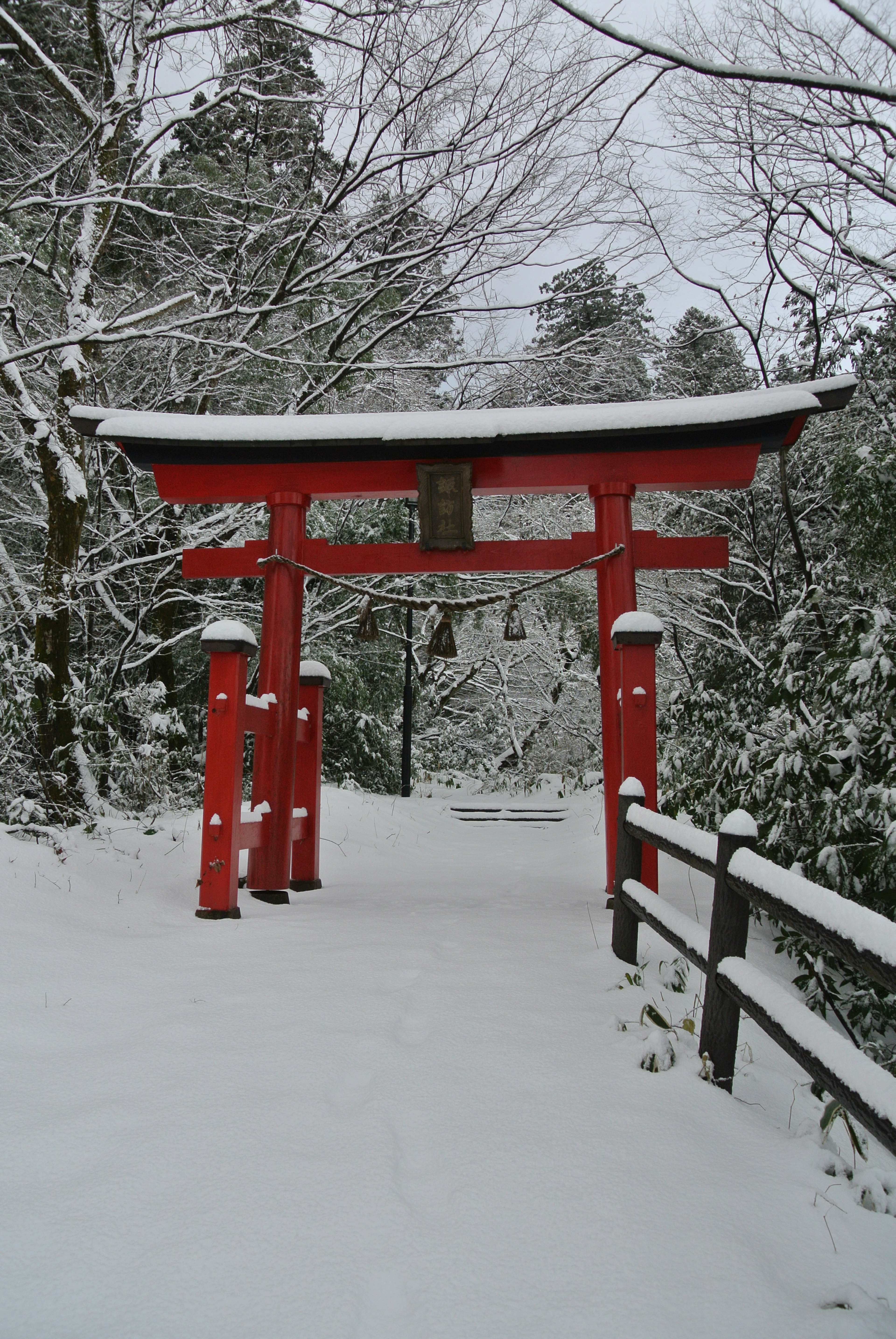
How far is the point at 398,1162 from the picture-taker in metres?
1.88

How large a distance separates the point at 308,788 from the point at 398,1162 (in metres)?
4.05

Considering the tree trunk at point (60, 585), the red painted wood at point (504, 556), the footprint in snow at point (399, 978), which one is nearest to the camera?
the footprint in snow at point (399, 978)

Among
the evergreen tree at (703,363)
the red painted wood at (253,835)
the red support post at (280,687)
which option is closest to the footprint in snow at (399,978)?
the red painted wood at (253,835)

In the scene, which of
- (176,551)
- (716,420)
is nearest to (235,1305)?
(716,420)

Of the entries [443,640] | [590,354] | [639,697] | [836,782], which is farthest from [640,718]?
[590,354]

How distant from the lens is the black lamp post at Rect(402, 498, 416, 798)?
12.9m

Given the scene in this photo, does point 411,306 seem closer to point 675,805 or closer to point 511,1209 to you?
point 675,805

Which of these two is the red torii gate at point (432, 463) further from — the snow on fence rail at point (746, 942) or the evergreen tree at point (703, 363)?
the evergreen tree at point (703, 363)

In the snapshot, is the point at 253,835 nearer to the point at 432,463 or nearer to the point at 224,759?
the point at 224,759

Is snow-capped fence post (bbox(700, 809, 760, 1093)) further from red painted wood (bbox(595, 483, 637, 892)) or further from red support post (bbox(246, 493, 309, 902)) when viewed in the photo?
red support post (bbox(246, 493, 309, 902))

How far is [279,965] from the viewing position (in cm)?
337

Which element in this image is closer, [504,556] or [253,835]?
[253,835]

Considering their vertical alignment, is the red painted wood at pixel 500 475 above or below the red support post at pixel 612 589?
above

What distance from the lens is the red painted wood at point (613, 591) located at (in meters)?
5.42
